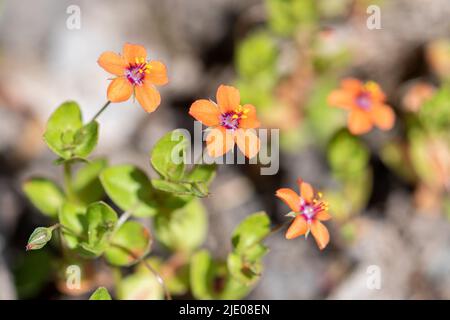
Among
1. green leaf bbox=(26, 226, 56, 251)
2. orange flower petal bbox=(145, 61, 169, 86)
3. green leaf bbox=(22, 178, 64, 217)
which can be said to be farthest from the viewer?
green leaf bbox=(22, 178, 64, 217)

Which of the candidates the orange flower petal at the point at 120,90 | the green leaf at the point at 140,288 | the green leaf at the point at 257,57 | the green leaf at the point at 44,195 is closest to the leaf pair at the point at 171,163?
the orange flower petal at the point at 120,90

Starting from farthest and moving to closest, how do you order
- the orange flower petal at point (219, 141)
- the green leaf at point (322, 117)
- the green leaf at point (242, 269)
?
the green leaf at point (322, 117), the green leaf at point (242, 269), the orange flower petal at point (219, 141)

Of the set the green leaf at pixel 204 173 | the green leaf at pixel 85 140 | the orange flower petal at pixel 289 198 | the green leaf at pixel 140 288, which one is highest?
the green leaf at pixel 85 140

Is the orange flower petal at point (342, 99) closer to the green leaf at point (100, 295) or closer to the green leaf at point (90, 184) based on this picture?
the green leaf at point (90, 184)

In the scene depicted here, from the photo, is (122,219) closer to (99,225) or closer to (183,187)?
(99,225)

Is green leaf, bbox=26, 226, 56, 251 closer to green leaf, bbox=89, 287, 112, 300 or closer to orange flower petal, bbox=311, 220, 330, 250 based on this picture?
green leaf, bbox=89, 287, 112, 300

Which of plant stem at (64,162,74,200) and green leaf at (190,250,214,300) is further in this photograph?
green leaf at (190,250,214,300)

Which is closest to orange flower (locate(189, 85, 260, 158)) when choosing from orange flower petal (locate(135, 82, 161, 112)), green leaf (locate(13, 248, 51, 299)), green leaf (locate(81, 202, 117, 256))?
orange flower petal (locate(135, 82, 161, 112))
